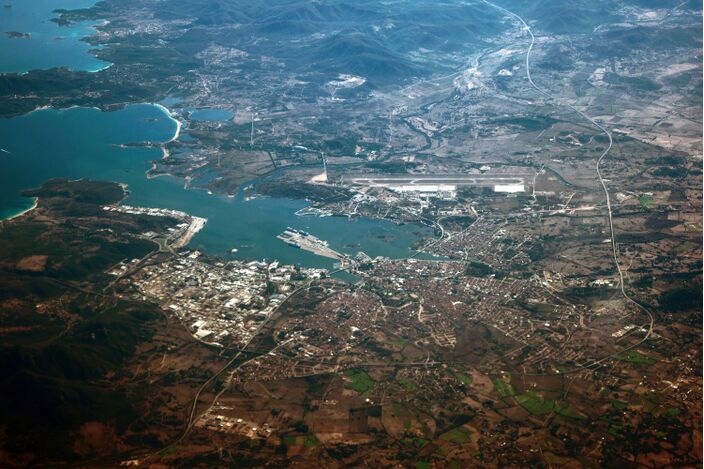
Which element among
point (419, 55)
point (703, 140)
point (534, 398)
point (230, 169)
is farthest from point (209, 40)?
point (534, 398)

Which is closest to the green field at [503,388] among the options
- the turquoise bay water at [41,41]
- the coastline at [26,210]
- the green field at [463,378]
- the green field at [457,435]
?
the green field at [463,378]

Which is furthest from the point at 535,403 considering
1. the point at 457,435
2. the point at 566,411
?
the point at 457,435

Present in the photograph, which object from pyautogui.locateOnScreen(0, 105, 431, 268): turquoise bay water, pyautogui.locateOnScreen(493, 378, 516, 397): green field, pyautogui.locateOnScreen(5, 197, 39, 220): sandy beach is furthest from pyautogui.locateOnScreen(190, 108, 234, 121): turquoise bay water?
pyautogui.locateOnScreen(493, 378, 516, 397): green field

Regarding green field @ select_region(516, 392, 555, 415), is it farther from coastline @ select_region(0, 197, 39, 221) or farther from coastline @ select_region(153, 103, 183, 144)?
coastline @ select_region(153, 103, 183, 144)

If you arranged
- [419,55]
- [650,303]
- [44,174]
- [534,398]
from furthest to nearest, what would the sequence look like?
[419,55], [44,174], [650,303], [534,398]

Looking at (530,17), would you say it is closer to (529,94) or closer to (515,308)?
(529,94)

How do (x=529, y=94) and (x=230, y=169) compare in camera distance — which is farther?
(x=529, y=94)
